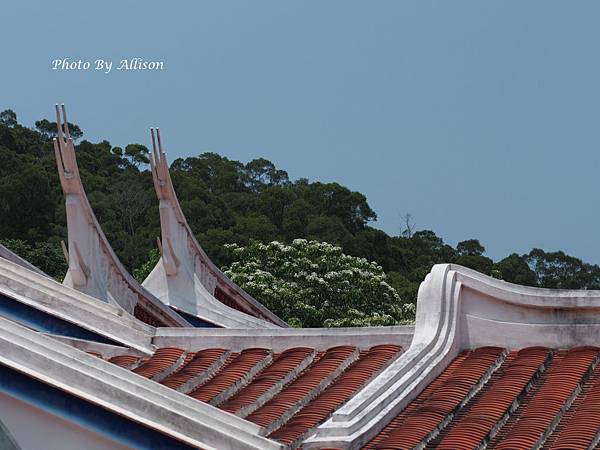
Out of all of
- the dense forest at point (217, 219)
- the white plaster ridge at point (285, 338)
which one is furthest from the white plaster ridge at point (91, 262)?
the dense forest at point (217, 219)

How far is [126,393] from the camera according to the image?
265 inches

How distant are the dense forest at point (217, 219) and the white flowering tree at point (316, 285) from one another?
5.99m

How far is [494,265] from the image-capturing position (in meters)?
55.0

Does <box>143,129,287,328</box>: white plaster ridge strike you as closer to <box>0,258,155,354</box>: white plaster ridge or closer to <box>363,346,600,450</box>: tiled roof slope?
<box>0,258,155,354</box>: white plaster ridge

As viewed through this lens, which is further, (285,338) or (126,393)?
(285,338)

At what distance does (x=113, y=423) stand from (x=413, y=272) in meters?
40.2

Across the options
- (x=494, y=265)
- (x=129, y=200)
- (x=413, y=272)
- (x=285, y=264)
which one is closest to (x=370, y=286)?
(x=285, y=264)

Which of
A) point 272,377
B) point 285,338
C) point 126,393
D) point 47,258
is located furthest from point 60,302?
point 47,258

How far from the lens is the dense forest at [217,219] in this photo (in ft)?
149

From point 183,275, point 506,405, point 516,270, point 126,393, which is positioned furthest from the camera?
point 516,270

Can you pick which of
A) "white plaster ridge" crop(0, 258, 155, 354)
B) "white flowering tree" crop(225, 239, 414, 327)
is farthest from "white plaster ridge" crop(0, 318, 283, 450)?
"white flowering tree" crop(225, 239, 414, 327)

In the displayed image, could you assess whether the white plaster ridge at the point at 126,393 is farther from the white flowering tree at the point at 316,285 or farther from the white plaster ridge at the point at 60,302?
the white flowering tree at the point at 316,285

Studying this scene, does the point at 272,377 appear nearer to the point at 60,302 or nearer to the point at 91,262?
the point at 60,302

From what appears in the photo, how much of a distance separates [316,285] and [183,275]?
48.2ft
